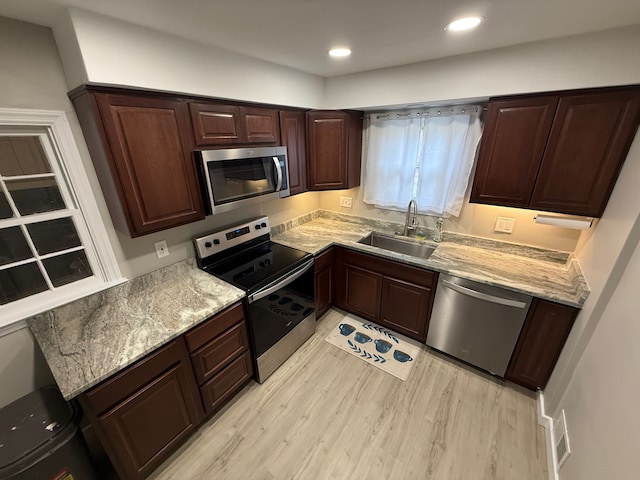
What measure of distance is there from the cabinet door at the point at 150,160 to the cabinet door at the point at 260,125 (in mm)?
431

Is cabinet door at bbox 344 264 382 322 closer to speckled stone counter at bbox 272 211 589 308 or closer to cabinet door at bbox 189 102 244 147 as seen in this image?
speckled stone counter at bbox 272 211 589 308

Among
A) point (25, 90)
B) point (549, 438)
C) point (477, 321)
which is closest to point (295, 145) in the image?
point (25, 90)

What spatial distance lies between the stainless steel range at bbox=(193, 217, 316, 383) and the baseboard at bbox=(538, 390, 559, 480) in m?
1.79

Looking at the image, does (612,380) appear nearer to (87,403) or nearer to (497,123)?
(497,123)

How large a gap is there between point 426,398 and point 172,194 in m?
2.29

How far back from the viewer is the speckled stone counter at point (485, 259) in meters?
1.70

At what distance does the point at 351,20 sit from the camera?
1207 mm

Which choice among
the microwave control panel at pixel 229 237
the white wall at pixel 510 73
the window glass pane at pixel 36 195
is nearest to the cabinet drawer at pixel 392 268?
the microwave control panel at pixel 229 237

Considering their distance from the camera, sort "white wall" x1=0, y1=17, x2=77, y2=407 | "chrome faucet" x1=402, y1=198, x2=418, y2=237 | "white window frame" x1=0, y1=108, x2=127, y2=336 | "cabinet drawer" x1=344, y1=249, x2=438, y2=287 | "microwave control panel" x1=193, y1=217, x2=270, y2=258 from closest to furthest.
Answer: "white wall" x1=0, y1=17, x2=77, y2=407 → "white window frame" x1=0, y1=108, x2=127, y2=336 → "microwave control panel" x1=193, y1=217, x2=270, y2=258 → "cabinet drawer" x1=344, y1=249, x2=438, y2=287 → "chrome faucet" x1=402, y1=198, x2=418, y2=237

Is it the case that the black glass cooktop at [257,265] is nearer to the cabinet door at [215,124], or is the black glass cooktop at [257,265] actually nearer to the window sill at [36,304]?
the window sill at [36,304]

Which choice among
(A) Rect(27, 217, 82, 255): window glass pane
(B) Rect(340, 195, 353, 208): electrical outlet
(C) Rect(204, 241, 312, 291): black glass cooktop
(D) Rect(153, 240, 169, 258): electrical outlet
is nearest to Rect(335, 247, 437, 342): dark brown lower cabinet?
(C) Rect(204, 241, 312, 291): black glass cooktop

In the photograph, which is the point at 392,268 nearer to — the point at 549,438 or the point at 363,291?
the point at 363,291

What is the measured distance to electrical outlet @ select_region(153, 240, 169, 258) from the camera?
1.82 meters

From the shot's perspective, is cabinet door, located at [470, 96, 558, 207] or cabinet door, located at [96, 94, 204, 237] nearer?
cabinet door, located at [96, 94, 204, 237]
